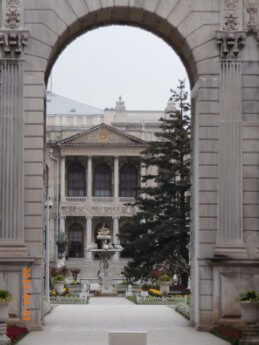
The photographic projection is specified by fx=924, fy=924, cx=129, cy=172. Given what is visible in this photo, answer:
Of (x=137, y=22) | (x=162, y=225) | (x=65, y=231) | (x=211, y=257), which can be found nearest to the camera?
(x=211, y=257)

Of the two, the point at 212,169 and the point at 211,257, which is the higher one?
the point at 212,169

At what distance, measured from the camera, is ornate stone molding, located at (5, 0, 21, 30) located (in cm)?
2519

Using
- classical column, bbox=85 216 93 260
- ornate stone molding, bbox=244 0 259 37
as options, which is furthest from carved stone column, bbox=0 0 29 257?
classical column, bbox=85 216 93 260

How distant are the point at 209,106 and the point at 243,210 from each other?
10.0 ft

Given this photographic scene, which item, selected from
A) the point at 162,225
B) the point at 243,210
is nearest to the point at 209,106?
the point at 243,210

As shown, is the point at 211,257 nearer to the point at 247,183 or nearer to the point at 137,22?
the point at 247,183

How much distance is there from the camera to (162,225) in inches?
2416

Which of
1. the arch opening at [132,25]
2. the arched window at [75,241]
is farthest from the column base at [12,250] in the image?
the arched window at [75,241]

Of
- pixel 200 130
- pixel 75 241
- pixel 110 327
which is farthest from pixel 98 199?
pixel 200 130

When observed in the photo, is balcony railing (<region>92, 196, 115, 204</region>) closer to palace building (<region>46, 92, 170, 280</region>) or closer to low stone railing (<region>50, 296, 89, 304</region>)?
palace building (<region>46, 92, 170, 280</region>)

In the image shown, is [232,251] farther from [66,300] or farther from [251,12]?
[66,300]

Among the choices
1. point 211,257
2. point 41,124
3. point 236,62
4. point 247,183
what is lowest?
point 211,257

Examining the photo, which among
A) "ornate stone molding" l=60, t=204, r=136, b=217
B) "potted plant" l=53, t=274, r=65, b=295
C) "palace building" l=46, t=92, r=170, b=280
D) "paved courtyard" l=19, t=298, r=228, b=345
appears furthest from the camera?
"ornate stone molding" l=60, t=204, r=136, b=217

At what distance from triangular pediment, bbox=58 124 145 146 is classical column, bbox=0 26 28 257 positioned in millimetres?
72289
